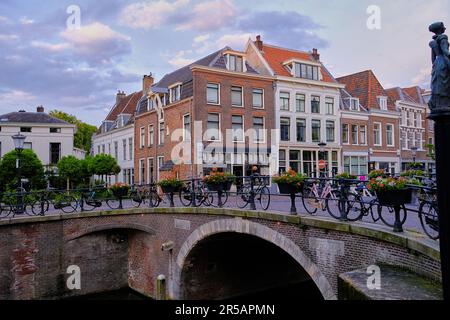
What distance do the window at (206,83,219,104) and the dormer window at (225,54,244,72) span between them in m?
1.67

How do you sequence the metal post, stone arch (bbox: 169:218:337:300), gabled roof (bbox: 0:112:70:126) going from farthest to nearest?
gabled roof (bbox: 0:112:70:126), stone arch (bbox: 169:218:337:300), the metal post

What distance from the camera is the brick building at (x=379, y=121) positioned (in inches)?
1230

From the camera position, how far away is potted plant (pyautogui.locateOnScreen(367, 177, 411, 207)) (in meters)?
5.45

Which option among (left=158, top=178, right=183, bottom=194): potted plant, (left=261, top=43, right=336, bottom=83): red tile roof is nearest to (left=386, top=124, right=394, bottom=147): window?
(left=261, top=43, right=336, bottom=83): red tile roof

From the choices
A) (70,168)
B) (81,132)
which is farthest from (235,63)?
(81,132)

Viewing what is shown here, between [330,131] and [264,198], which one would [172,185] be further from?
[330,131]

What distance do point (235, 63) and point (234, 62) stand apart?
9 centimetres

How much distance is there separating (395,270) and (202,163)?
18.2 m

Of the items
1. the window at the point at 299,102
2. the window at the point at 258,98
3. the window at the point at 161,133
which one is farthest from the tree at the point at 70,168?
the window at the point at 299,102

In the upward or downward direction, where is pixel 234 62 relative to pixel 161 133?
upward

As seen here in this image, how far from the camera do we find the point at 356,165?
30.2 metres

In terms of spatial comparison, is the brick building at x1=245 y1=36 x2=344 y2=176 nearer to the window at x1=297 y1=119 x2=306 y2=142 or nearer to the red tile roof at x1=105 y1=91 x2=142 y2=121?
the window at x1=297 y1=119 x2=306 y2=142

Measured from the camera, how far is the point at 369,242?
6273mm

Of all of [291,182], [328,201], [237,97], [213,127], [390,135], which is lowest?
[328,201]
